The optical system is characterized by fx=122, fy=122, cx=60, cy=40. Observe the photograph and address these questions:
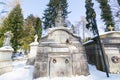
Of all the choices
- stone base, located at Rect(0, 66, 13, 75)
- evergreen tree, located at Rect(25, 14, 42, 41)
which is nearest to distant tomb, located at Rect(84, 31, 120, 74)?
stone base, located at Rect(0, 66, 13, 75)

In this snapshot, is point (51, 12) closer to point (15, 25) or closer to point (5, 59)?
point (15, 25)

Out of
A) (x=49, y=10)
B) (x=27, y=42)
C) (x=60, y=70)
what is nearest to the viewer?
(x=60, y=70)

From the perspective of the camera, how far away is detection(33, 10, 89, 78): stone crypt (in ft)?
25.1

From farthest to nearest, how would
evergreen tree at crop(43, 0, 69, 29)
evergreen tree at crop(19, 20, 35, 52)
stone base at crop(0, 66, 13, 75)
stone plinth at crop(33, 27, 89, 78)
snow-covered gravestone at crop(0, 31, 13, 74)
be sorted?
evergreen tree at crop(43, 0, 69, 29)
evergreen tree at crop(19, 20, 35, 52)
snow-covered gravestone at crop(0, 31, 13, 74)
stone base at crop(0, 66, 13, 75)
stone plinth at crop(33, 27, 89, 78)

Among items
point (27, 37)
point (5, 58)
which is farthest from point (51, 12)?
point (5, 58)

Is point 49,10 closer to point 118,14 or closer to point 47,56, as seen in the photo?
point 118,14

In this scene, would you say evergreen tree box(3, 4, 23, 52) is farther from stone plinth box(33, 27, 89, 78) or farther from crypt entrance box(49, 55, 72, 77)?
crypt entrance box(49, 55, 72, 77)

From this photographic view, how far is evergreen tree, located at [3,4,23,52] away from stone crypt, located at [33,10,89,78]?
18.5 metres

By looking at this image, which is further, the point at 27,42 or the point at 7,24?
the point at 27,42

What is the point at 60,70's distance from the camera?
7746 mm

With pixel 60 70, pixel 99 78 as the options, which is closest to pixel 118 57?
pixel 99 78

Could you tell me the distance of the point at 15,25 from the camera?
25375 millimetres

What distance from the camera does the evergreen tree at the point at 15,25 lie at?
81.0 feet

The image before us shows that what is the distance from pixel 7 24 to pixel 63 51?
1994 cm
